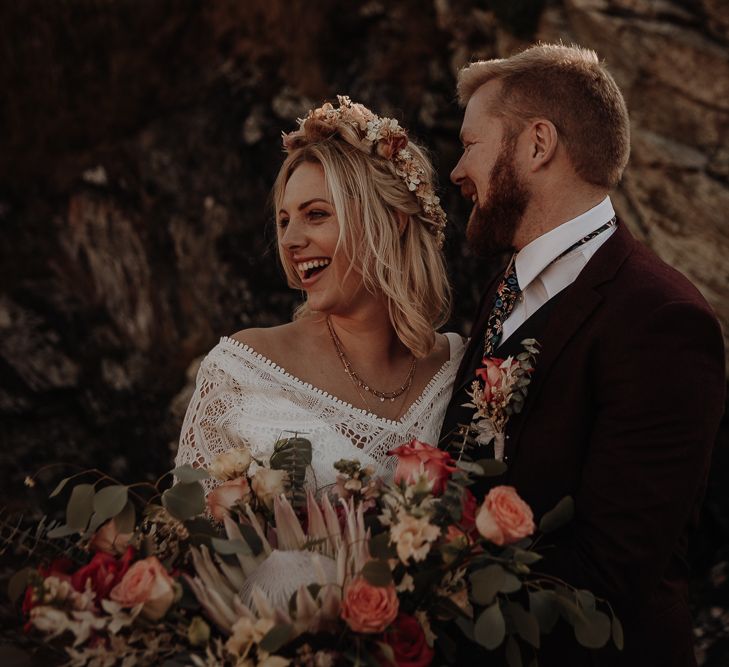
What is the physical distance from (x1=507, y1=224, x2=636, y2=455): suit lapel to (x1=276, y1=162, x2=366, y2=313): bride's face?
91 centimetres

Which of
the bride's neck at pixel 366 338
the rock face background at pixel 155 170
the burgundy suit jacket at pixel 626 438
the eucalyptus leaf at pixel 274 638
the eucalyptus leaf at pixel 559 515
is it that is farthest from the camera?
the rock face background at pixel 155 170

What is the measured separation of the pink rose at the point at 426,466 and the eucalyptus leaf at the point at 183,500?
484 millimetres

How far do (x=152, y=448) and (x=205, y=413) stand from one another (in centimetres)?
452

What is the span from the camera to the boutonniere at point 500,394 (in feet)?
8.41

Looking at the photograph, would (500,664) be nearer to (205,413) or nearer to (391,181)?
(205,413)

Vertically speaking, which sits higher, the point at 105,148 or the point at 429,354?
the point at 105,148

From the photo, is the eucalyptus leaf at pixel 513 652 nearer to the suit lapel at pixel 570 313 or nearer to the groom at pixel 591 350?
the groom at pixel 591 350

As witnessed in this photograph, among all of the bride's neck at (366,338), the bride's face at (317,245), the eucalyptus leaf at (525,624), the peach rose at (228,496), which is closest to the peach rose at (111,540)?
the peach rose at (228,496)

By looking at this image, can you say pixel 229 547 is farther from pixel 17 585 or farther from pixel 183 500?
pixel 17 585

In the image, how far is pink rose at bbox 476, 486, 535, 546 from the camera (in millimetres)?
1886

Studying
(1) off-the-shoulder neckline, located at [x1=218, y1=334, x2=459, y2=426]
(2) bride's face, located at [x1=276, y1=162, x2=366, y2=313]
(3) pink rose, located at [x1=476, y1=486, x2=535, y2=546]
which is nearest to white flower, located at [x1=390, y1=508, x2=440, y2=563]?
(3) pink rose, located at [x1=476, y1=486, x2=535, y2=546]

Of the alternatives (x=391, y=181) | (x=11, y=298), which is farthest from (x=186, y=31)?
(x=391, y=181)

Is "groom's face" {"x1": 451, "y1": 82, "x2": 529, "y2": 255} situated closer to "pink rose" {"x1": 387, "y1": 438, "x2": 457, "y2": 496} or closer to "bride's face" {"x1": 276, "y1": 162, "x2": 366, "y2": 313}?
"bride's face" {"x1": 276, "y1": 162, "x2": 366, "y2": 313}

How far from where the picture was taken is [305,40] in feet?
26.0
